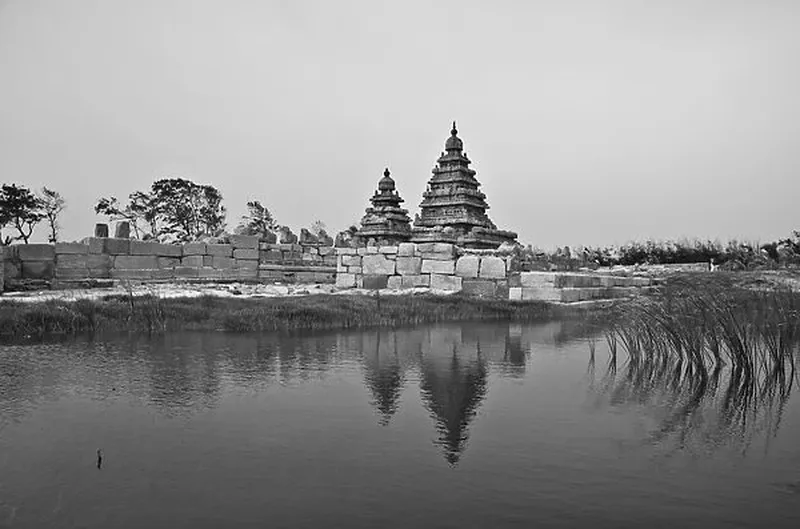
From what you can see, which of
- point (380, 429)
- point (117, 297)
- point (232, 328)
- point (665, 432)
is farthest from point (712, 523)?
point (117, 297)

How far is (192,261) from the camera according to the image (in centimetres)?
1770

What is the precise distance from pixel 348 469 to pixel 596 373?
352 cm

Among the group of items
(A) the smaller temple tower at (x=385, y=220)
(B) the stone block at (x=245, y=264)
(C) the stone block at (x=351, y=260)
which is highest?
(A) the smaller temple tower at (x=385, y=220)

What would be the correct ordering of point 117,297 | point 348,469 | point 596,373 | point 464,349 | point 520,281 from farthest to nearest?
point 520,281, point 117,297, point 464,349, point 596,373, point 348,469

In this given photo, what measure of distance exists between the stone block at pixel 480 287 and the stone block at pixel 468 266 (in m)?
0.15

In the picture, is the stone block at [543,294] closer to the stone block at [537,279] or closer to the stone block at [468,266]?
the stone block at [537,279]

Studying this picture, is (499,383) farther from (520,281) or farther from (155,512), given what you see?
(520,281)

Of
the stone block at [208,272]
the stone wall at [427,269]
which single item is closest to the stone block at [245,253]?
the stone block at [208,272]

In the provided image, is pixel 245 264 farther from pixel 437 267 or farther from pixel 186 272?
pixel 437 267

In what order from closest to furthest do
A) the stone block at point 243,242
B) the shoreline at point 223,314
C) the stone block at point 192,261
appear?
→ the shoreline at point 223,314 < the stone block at point 192,261 < the stone block at point 243,242

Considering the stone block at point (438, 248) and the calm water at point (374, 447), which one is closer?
the calm water at point (374, 447)

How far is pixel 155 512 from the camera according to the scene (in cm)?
270

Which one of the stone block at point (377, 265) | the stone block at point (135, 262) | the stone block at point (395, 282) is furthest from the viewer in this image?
the stone block at point (135, 262)

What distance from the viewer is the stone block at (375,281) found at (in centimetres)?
1580
